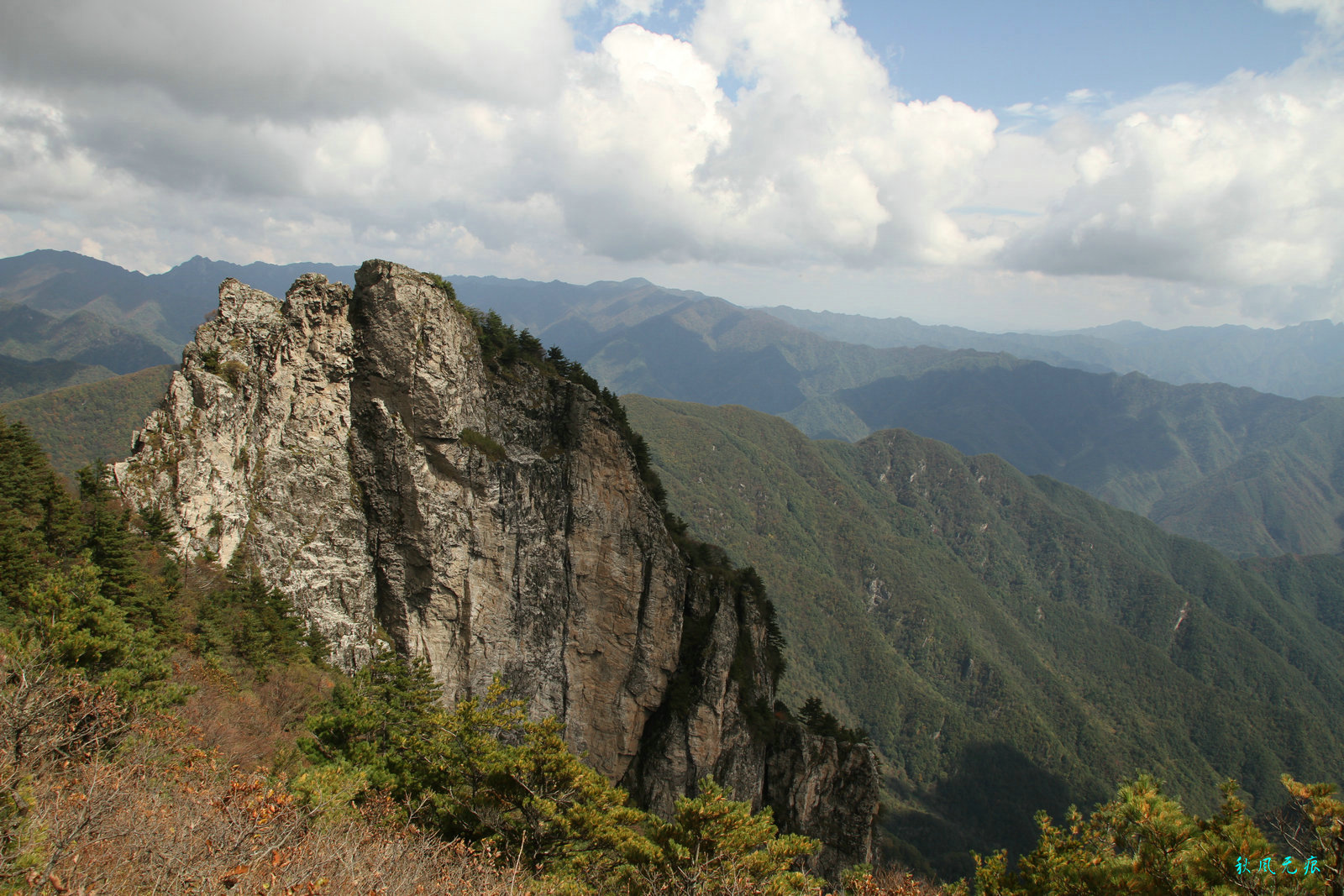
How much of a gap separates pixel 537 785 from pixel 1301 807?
16.1 meters

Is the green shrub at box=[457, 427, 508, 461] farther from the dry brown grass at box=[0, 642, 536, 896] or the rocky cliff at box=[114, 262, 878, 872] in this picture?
the dry brown grass at box=[0, 642, 536, 896]

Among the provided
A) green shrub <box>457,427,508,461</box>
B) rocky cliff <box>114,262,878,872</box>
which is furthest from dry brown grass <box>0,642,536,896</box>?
green shrub <box>457,427,508,461</box>

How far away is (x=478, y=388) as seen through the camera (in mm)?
34031

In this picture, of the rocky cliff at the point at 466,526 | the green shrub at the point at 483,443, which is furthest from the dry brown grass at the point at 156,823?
the green shrub at the point at 483,443

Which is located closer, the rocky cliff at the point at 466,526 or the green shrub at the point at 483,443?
the rocky cliff at the point at 466,526

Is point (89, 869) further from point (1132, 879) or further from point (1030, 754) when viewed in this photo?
point (1030, 754)

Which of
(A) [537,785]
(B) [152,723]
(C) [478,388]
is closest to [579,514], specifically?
(C) [478,388]

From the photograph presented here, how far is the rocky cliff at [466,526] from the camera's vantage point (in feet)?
96.4

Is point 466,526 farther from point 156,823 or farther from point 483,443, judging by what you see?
point 156,823

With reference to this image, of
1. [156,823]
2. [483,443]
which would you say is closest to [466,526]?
[483,443]

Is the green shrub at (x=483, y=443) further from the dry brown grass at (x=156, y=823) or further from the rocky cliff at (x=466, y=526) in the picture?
the dry brown grass at (x=156, y=823)

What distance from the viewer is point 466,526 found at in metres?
33.4

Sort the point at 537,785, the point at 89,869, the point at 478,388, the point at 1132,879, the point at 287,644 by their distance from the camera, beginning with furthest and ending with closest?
the point at 478,388 → the point at 287,644 → the point at 537,785 → the point at 1132,879 → the point at 89,869

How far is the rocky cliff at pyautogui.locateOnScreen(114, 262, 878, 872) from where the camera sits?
96.4ft
